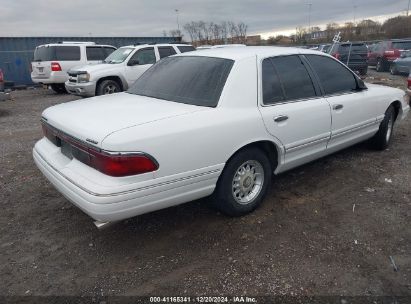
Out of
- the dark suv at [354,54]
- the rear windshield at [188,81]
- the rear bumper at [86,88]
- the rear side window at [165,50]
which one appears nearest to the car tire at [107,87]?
the rear bumper at [86,88]

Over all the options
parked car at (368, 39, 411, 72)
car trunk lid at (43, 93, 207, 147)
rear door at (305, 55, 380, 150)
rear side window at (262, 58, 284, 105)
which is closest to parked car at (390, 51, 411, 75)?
parked car at (368, 39, 411, 72)

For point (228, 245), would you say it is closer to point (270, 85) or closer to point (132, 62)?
point (270, 85)

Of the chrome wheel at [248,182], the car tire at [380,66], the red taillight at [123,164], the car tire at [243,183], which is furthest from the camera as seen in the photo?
the car tire at [380,66]

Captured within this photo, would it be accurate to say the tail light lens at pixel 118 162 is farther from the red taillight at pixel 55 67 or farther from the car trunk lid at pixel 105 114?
the red taillight at pixel 55 67

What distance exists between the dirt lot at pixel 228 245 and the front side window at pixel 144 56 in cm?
696

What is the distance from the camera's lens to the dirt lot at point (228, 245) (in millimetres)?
2738

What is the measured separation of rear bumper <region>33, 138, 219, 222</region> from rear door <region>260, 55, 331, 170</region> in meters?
0.87

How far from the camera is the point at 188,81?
3.62 metres

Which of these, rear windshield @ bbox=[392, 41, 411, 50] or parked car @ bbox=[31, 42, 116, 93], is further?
rear windshield @ bbox=[392, 41, 411, 50]

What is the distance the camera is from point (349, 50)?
16234 millimetres

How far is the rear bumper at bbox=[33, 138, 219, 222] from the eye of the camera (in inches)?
103

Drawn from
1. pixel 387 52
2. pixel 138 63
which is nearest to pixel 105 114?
pixel 138 63

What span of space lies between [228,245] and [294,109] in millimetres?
1574

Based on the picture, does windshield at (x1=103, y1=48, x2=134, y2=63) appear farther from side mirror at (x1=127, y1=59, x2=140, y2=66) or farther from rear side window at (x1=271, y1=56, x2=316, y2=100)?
rear side window at (x1=271, y1=56, x2=316, y2=100)
